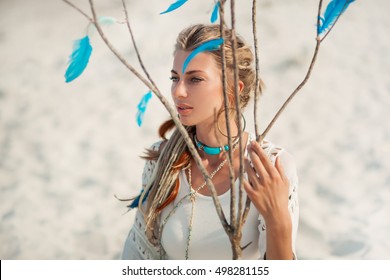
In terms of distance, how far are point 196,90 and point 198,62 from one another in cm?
7

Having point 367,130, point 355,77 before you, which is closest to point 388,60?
point 355,77

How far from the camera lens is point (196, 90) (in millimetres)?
1020

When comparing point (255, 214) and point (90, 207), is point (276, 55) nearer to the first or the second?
point (90, 207)

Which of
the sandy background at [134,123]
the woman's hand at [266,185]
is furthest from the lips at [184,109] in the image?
the sandy background at [134,123]

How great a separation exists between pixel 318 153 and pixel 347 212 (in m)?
0.30

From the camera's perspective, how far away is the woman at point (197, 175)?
1036 millimetres

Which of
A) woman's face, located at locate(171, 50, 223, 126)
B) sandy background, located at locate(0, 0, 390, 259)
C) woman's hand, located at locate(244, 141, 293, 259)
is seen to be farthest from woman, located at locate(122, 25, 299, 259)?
sandy background, located at locate(0, 0, 390, 259)

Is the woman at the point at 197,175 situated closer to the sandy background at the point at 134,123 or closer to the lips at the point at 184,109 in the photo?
the lips at the point at 184,109

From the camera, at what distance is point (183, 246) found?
1156 millimetres

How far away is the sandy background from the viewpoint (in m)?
2.04

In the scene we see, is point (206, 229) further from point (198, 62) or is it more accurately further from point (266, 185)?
point (266, 185)

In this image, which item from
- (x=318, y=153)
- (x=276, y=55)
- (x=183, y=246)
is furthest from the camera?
(x=276, y=55)

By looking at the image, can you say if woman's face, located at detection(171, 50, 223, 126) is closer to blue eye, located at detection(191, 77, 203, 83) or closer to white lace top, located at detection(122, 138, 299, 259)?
blue eye, located at detection(191, 77, 203, 83)

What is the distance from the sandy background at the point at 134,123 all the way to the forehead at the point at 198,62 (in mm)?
1110
